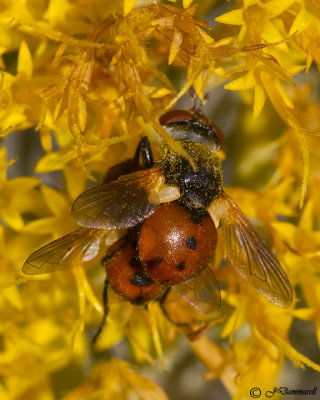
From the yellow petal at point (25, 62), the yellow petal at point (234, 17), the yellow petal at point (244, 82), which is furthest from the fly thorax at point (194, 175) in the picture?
the yellow petal at point (25, 62)

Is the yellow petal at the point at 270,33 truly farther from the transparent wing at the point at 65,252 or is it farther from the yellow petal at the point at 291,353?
the yellow petal at the point at 291,353

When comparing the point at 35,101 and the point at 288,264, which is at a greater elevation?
the point at 35,101

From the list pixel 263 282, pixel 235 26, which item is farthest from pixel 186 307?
pixel 235 26

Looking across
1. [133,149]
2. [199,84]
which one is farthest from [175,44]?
[133,149]

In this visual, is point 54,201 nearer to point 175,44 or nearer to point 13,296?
point 13,296

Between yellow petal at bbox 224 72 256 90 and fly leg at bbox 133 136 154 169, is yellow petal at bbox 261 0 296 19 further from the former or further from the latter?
fly leg at bbox 133 136 154 169

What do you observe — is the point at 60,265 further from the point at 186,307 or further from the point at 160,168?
the point at 186,307
